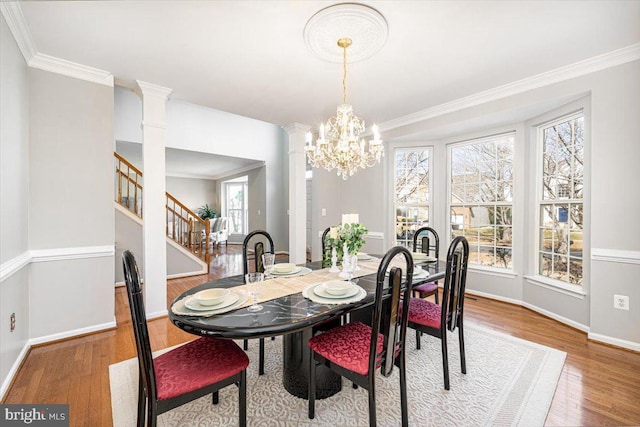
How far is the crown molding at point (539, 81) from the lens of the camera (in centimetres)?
240

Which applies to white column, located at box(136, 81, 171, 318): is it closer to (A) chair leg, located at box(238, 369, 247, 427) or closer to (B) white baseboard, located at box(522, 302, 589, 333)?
(A) chair leg, located at box(238, 369, 247, 427)

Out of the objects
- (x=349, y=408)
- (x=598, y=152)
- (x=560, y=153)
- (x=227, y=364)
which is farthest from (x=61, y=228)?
(x=560, y=153)

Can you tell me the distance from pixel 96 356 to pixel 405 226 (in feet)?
→ 13.3

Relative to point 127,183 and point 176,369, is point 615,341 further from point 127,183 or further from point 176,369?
point 127,183

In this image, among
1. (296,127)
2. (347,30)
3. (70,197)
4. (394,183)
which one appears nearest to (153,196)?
(70,197)

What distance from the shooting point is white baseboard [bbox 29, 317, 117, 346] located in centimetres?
247

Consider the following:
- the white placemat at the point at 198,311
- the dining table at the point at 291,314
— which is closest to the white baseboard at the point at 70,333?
the dining table at the point at 291,314

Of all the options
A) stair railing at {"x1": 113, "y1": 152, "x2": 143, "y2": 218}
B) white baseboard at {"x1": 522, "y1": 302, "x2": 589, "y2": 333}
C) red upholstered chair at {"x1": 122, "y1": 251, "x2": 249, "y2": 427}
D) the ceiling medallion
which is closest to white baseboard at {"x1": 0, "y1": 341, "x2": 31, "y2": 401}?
red upholstered chair at {"x1": 122, "y1": 251, "x2": 249, "y2": 427}

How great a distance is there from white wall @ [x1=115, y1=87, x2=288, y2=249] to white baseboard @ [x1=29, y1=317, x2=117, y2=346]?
3.48m

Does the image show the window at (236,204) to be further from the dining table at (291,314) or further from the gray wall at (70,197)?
the dining table at (291,314)

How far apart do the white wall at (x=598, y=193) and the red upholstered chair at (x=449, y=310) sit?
1.55m

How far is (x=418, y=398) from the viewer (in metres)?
1.80

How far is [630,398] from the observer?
1.80 metres

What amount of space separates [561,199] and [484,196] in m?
0.90
